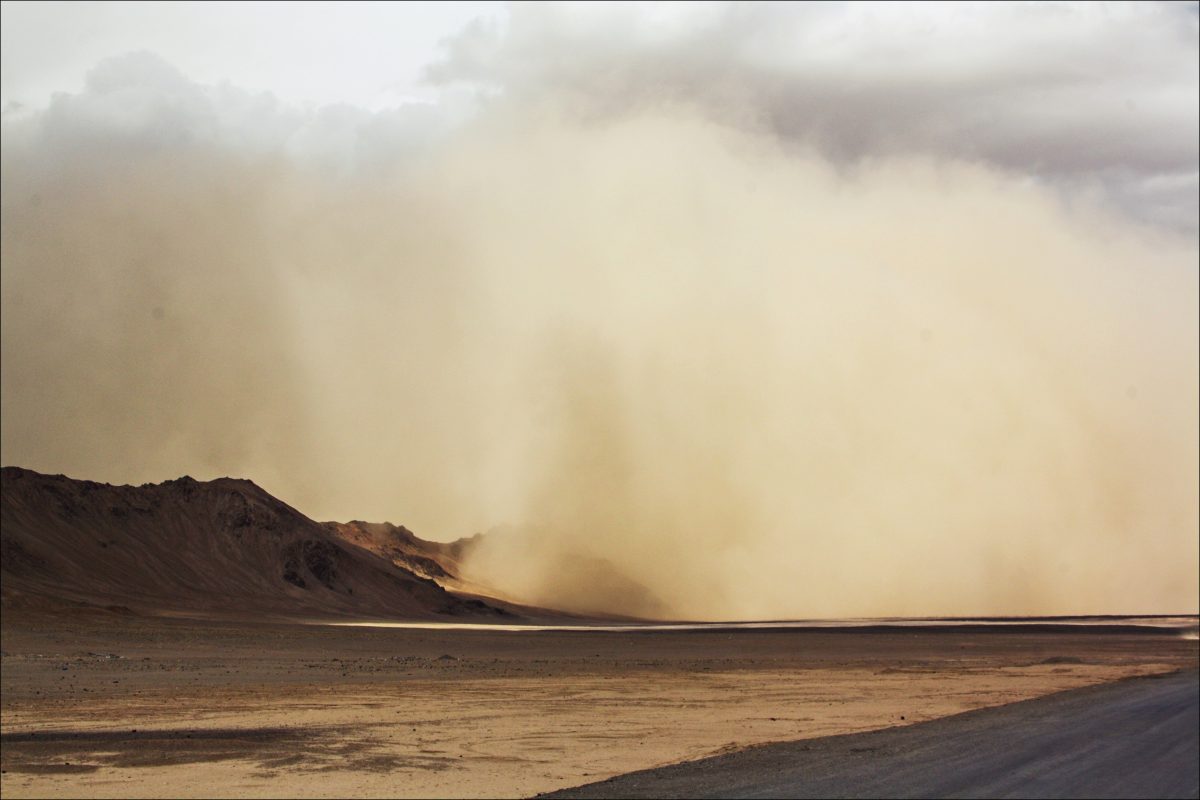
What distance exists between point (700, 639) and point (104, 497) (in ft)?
251

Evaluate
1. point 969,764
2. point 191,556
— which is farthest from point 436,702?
point 191,556

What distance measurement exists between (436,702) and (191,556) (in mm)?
100064

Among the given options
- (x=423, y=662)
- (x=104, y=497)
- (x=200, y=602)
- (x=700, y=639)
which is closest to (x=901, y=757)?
(x=423, y=662)

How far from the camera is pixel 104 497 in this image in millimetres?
134000

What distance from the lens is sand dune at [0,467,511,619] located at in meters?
114

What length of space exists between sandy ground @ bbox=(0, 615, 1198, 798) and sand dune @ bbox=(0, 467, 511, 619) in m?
34.6

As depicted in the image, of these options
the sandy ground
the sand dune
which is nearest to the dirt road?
the sandy ground

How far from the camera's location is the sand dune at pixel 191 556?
114 metres

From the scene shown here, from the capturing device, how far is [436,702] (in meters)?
37.8

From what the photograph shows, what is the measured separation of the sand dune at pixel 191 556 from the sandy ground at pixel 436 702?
34565 mm

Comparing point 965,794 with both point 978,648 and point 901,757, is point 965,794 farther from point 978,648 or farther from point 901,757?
point 978,648

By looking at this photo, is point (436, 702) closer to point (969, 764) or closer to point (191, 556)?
point (969, 764)

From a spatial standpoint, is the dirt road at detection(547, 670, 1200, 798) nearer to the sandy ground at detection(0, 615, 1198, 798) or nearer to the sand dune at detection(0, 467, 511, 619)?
the sandy ground at detection(0, 615, 1198, 798)

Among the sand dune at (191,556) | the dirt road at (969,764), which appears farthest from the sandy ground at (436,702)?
the sand dune at (191,556)
